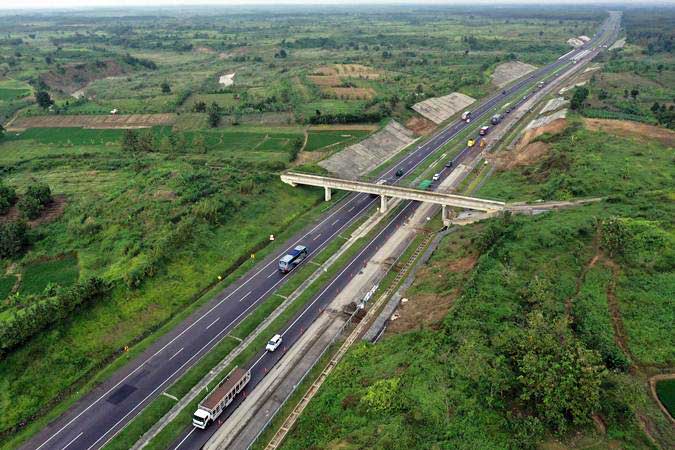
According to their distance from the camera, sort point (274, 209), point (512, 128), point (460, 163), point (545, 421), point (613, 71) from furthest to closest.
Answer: point (613, 71)
point (512, 128)
point (460, 163)
point (274, 209)
point (545, 421)

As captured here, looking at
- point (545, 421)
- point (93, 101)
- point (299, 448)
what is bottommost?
point (299, 448)

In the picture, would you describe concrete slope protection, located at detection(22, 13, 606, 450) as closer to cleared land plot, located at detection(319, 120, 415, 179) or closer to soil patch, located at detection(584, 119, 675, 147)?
cleared land plot, located at detection(319, 120, 415, 179)

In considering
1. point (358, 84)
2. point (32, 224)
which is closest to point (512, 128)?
point (358, 84)

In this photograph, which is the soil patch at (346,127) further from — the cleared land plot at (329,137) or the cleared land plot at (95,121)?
the cleared land plot at (95,121)

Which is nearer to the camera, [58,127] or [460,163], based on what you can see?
[460,163]

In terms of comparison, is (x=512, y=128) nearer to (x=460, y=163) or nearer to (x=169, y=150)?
(x=460, y=163)

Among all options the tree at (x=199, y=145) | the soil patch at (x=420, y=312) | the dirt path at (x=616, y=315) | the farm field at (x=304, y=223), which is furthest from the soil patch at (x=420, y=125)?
the dirt path at (x=616, y=315)

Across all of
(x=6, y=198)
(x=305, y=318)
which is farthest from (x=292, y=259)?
(x=6, y=198)
